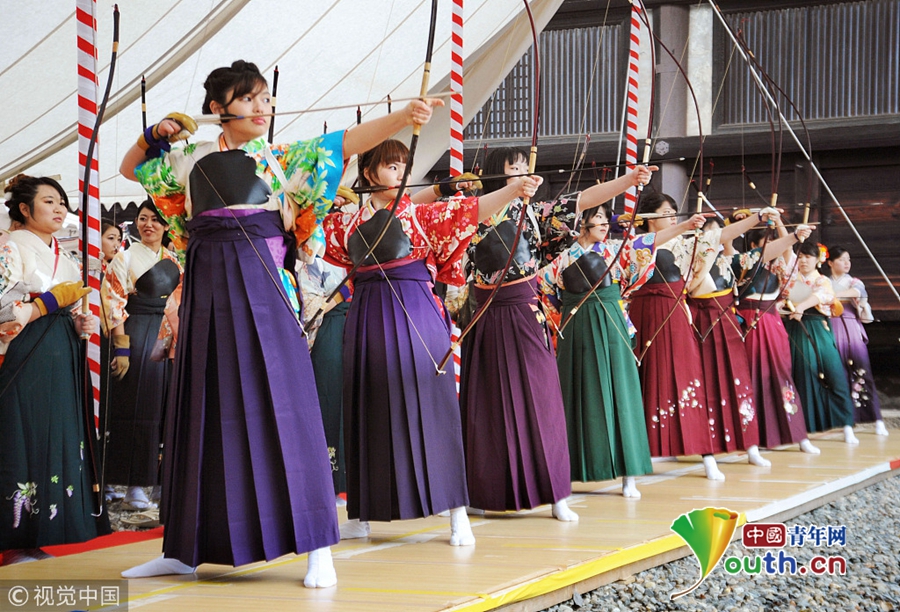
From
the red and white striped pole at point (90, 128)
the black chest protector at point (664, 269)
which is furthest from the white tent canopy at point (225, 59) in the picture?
the black chest protector at point (664, 269)

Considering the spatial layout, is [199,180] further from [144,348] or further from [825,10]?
[825,10]

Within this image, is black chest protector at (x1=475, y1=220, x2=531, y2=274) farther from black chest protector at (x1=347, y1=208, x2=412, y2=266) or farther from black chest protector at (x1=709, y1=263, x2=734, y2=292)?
black chest protector at (x1=709, y1=263, x2=734, y2=292)

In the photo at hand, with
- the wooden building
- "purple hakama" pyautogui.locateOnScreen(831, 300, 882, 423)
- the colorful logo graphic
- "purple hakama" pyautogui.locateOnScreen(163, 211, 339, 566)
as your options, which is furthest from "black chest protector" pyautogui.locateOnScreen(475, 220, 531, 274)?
the wooden building

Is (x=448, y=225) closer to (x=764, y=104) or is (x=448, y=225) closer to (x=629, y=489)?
(x=629, y=489)

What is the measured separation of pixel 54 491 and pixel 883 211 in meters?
6.98

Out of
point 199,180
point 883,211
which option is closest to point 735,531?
point 199,180

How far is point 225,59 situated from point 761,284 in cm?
347

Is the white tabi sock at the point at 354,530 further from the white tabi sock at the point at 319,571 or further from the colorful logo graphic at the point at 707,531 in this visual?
the colorful logo graphic at the point at 707,531

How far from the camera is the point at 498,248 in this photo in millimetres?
3578

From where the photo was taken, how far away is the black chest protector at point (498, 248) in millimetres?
3570

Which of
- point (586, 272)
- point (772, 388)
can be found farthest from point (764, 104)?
point (586, 272)

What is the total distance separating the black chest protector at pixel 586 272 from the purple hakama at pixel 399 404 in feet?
4.08

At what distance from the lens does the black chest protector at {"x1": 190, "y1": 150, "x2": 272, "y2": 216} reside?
2428mm

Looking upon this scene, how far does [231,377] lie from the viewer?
7.93 ft
